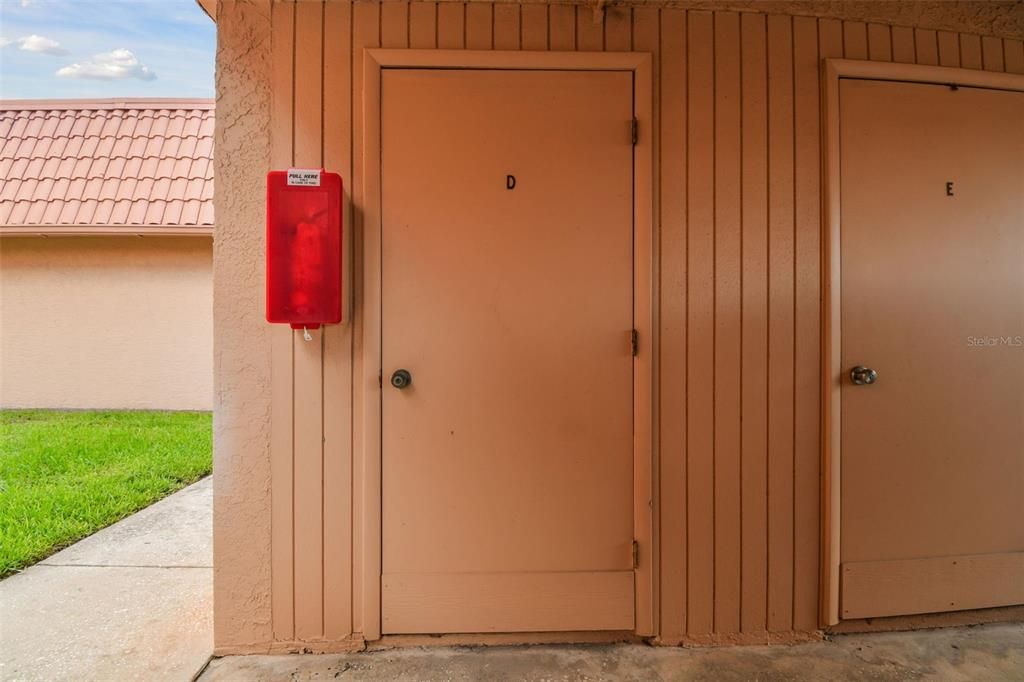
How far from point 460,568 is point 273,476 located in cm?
80

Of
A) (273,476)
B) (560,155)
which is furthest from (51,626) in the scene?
(560,155)

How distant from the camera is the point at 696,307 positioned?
1.93 metres

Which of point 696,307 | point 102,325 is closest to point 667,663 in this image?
point 696,307

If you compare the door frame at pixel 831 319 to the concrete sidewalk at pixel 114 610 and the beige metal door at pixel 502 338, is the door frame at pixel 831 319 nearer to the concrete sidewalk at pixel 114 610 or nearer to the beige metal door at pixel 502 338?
the beige metal door at pixel 502 338

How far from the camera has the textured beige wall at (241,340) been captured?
1.83 m

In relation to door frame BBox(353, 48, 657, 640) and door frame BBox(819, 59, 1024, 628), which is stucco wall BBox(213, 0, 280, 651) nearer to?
door frame BBox(353, 48, 657, 640)

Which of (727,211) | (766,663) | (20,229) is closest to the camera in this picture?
(766,663)

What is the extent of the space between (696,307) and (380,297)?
A: 4.07 feet

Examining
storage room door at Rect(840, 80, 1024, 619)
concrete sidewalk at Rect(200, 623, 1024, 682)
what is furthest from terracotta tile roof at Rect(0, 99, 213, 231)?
storage room door at Rect(840, 80, 1024, 619)

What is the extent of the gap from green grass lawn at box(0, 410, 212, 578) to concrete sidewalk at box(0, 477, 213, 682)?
212mm

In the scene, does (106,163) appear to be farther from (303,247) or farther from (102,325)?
(303,247)

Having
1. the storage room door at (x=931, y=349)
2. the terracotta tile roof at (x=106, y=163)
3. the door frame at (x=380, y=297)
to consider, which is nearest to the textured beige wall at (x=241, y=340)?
the door frame at (x=380, y=297)

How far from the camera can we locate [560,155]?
73.7 inches

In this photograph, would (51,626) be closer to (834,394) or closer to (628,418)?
(628,418)
